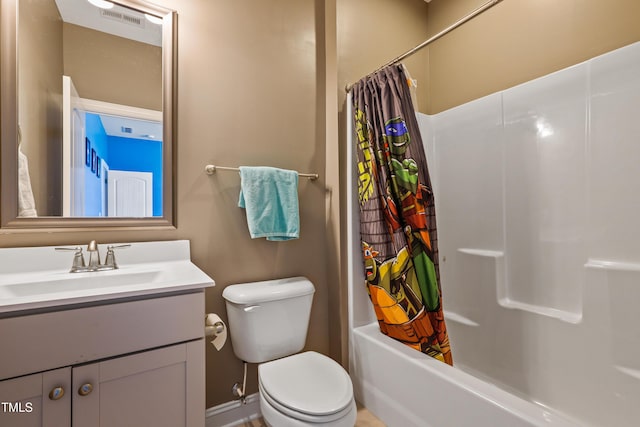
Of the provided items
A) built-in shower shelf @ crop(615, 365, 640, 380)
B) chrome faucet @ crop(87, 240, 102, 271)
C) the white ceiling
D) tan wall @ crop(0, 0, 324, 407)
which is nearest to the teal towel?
tan wall @ crop(0, 0, 324, 407)

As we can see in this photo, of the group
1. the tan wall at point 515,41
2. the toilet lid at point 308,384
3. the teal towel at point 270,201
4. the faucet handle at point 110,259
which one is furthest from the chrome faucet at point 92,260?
the tan wall at point 515,41

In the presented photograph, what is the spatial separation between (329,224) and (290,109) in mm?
703

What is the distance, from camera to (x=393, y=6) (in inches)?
82.3

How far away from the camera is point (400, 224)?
4.77ft

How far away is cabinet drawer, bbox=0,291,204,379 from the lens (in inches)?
30.1

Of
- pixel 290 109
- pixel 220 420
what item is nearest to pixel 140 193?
pixel 290 109

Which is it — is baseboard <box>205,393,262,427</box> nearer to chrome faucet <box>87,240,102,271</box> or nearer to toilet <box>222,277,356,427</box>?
toilet <box>222,277,356,427</box>

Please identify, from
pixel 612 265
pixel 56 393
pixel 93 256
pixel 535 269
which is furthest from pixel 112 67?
pixel 612 265

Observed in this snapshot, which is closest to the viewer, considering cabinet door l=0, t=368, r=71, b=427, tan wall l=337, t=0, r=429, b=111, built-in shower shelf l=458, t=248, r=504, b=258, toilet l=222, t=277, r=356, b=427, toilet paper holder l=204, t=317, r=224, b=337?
cabinet door l=0, t=368, r=71, b=427

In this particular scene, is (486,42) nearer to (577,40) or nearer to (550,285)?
(577,40)

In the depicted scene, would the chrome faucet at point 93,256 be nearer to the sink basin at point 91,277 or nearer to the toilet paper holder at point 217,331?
the sink basin at point 91,277

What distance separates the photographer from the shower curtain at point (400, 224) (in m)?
1.41

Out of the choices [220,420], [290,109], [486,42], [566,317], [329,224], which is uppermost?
[486,42]

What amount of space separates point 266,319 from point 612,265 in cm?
151
